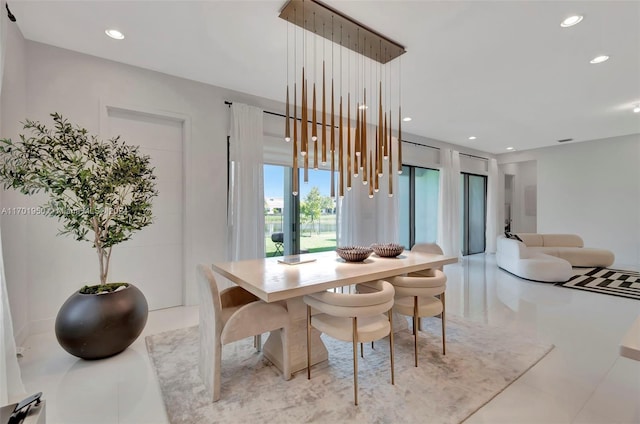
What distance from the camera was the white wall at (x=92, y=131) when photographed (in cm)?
270

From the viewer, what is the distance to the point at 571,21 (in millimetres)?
2449

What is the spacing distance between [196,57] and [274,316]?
2.75 metres

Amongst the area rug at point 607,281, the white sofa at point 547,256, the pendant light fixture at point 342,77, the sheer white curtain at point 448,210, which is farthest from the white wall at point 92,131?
the area rug at point 607,281

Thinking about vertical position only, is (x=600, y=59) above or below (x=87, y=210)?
above

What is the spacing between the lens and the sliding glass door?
7.79 metres

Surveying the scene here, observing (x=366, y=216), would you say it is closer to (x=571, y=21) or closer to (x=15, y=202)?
(x=571, y=21)

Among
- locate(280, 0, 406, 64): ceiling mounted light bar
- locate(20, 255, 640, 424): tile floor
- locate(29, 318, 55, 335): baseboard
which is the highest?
locate(280, 0, 406, 64): ceiling mounted light bar

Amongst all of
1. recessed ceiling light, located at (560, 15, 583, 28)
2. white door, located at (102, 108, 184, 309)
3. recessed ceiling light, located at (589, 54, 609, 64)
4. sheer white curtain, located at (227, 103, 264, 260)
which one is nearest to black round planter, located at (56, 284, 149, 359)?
white door, located at (102, 108, 184, 309)

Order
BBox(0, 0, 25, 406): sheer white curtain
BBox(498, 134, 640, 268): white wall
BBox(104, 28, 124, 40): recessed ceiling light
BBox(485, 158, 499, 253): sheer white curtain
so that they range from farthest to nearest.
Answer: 1. BBox(485, 158, 499, 253): sheer white curtain
2. BBox(498, 134, 640, 268): white wall
3. BBox(104, 28, 124, 40): recessed ceiling light
4. BBox(0, 0, 25, 406): sheer white curtain

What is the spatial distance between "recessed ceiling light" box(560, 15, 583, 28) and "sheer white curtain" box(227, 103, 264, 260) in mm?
3253

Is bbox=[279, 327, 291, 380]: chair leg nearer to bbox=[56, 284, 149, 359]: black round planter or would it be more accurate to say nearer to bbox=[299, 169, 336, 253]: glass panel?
bbox=[56, 284, 149, 359]: black round planter

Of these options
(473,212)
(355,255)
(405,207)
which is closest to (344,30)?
(355,255)

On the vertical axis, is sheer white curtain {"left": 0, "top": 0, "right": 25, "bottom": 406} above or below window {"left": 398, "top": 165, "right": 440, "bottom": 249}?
below

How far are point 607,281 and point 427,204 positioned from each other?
3.39m
